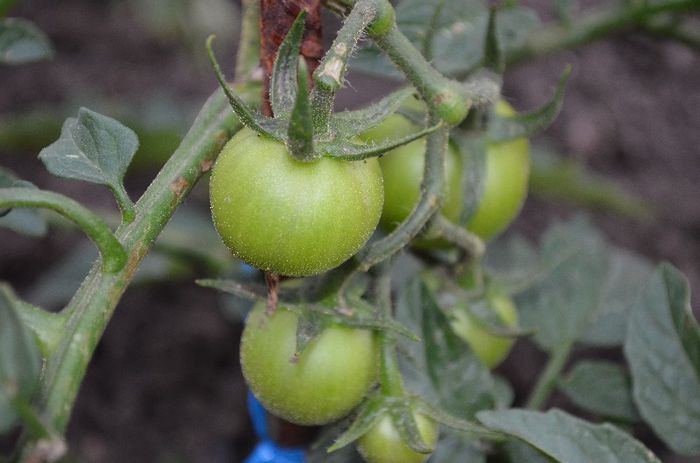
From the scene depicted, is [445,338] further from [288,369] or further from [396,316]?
[288,369]

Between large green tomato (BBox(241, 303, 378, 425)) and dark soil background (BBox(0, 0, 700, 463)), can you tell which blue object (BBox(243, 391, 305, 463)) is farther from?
dark soil background (BBox(0, 0, 700, 463))

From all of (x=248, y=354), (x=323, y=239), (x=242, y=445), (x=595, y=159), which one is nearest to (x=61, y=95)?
(x=242, y=445)

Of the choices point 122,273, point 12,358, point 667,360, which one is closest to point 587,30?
point 667,360

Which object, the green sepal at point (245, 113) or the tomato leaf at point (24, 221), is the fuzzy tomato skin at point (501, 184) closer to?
the green sepal at point (245, 113)

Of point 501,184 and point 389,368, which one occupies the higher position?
point 501,184

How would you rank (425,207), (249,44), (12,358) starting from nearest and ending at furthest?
1. (12,358)
2. (425,207)
3. (249,44)

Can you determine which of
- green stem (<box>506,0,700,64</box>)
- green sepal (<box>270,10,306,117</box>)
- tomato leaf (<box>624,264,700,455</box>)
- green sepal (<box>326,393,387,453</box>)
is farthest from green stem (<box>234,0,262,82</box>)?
green stem (<box>506,0,700,64</box>)

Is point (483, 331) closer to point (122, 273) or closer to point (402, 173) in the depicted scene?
point (402, 173)
